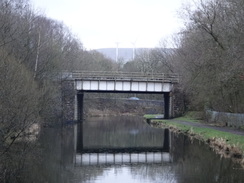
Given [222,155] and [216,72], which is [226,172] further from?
[216,72]

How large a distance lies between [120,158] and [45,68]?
22626 mm

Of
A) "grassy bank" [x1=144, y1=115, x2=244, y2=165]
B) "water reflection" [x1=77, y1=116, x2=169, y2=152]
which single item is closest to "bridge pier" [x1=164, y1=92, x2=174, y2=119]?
"water reflection" [x1=77, y1=116, x2=169, y2=152]

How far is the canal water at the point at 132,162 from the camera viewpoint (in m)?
21.7

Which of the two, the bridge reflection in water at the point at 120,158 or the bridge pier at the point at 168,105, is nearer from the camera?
the bridge reflection in water at the point at 120,158

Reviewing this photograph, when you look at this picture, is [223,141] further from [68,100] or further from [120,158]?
[68,100]

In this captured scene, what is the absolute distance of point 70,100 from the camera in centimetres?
6309

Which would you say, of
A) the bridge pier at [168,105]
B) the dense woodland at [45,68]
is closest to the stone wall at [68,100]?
the dense woodland at [45,68]

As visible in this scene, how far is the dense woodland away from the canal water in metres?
2.26

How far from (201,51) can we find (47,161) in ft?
76.9

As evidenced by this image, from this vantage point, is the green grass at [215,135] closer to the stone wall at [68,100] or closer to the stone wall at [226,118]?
the stone wall at [226,118]

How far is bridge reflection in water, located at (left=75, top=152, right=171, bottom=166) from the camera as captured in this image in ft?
90.1

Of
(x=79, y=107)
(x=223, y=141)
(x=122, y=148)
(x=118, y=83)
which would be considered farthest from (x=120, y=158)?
(x=79, y=107)

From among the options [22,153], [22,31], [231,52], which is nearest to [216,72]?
[231,52]

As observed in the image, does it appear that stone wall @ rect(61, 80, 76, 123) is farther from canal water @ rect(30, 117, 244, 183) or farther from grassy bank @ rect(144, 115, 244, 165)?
grassy bank @ rect(144, 115, 244, 165)
